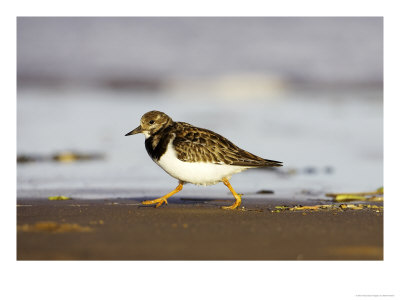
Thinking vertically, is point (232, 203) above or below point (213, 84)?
below

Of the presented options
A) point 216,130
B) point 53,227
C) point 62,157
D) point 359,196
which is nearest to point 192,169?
point 53,227

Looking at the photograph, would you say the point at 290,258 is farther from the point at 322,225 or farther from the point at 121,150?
the point at 121,150

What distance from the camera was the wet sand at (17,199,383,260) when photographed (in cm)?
500

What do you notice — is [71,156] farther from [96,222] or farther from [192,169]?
[96,222]

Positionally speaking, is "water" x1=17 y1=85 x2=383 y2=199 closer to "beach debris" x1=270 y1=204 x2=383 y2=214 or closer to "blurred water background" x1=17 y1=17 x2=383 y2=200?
"blurred water background" x1=17 y1=17 x2=383 y2=200

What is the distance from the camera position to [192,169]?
698 cm

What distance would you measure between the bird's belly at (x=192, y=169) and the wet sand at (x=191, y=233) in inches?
12.9

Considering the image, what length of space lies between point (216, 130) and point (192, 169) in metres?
4.91

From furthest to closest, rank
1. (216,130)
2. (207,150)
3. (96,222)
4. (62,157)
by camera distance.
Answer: (216,130)
(62,157)
(207,150)
(96,222)

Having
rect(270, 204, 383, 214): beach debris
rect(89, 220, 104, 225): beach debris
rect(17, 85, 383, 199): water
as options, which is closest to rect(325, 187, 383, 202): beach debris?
rect(17, 85, 383, 199): water

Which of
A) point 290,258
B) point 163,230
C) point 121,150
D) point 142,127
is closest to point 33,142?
point 121,150

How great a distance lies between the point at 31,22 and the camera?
18.6m

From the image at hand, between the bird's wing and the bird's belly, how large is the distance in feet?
0.17

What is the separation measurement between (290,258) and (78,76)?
1428 centimetres
